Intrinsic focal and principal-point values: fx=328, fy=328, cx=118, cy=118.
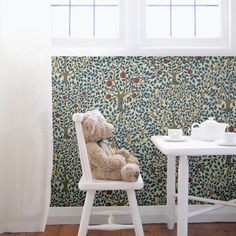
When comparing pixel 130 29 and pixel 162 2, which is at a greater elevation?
pixel 162 2

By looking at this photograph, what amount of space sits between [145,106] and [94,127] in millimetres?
649

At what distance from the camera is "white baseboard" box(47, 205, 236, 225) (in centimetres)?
245

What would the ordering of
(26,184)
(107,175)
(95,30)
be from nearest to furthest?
1. (107,175)
2. (26,184)
3. (95,30)

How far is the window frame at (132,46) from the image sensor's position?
8.06 ft

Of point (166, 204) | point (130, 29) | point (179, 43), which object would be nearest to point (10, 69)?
point (130, 29)

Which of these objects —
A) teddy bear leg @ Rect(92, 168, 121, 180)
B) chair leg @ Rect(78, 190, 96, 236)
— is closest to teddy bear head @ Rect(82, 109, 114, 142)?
teddy bear leg @ Rect(92, 168, 121, 180)

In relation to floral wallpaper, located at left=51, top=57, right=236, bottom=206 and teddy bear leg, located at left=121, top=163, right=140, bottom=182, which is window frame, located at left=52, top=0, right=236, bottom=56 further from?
teddy bear leg, located at left=121, top=163, right=140, bottom=182

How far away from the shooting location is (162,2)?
2.63 m

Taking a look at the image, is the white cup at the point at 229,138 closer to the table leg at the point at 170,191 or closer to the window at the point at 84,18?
the table leg at the point at 170,191

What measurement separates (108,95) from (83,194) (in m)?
0.77

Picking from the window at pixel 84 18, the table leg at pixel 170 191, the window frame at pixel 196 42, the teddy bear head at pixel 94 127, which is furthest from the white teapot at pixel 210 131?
the window at pixel 84 18

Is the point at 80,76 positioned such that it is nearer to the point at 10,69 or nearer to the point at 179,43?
the point at 10,69

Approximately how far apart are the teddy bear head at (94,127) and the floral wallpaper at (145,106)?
0.43 m

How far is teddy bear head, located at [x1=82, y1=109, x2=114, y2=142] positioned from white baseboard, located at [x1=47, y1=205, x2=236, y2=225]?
2.39ft
